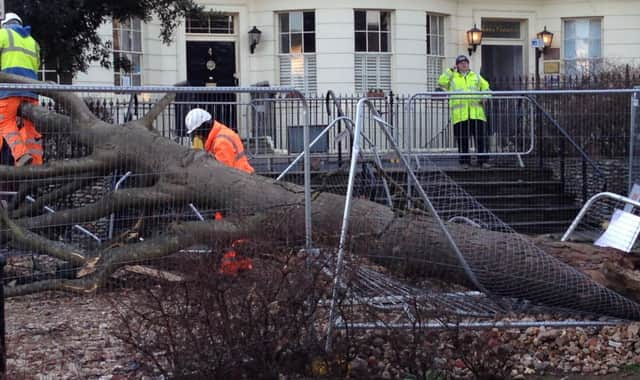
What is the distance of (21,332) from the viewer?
704 cm

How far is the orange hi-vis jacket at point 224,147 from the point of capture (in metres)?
8.67

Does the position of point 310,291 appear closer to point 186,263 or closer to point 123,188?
point 186,263

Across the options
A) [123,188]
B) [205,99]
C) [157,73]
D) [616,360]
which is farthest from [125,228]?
[157,73]

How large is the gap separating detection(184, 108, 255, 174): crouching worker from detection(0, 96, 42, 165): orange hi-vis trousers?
1.29m

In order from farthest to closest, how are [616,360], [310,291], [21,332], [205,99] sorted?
[205,99] < [21,332] < [616,360] < [310,291]

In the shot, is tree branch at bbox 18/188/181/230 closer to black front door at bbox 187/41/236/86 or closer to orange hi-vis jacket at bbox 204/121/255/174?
orange hi-vis jacket at bbox 204/121/255/174

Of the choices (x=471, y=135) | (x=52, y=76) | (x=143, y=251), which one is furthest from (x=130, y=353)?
(x=52, y=76)

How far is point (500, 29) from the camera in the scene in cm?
2428

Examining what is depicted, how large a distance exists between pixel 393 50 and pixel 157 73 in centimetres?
510

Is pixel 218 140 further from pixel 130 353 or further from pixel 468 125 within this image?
pixel 468 125

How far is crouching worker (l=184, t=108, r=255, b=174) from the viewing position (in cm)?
867

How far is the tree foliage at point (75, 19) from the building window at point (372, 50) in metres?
6.69

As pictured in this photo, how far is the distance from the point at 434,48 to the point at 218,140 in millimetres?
14890

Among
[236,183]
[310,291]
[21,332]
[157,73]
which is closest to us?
[310,291]
